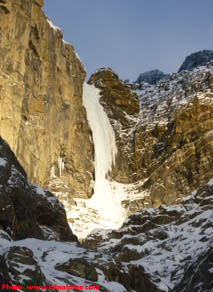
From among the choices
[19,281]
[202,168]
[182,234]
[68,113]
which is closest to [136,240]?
[182,234]

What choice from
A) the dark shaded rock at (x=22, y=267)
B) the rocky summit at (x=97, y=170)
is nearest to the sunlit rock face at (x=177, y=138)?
the rocky summit at (x=97, y=170)

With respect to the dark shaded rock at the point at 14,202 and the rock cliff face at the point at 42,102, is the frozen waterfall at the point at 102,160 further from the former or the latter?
the dark shaded rock at the point at 14,202

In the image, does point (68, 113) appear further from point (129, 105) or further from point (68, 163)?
point (129, 105)

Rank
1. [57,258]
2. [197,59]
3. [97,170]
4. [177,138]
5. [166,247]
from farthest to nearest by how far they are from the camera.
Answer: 1. [197,59]
2. [97,170]
3. [177,138]
4. [166,247]
5. [57,258]

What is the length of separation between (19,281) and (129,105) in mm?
65712

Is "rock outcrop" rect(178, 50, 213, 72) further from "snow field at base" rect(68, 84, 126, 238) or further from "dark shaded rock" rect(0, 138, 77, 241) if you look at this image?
"dark shaded rock" rect(0, 138, 77, 241)

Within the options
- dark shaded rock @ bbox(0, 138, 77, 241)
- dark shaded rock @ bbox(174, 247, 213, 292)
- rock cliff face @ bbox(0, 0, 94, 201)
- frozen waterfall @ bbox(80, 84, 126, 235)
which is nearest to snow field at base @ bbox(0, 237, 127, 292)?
dark shaded rock @ bbox(0, 138, 77, 241)

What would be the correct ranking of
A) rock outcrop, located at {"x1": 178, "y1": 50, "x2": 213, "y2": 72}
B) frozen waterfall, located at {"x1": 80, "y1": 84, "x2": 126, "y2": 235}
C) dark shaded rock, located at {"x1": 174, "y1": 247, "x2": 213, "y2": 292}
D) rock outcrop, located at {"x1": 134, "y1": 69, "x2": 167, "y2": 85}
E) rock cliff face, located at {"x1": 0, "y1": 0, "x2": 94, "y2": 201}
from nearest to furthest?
dark shaded rock, located at {"x1": 174, "y1": 247, "x2": 213, "y2": 292} < rock cliff face, located at {"x1": 0, "y1": 0, "x2": 94, "y2": 201} < frozen waterfall, located at {"x1": 80, "y1": 84, "x2": 126, "y2": 235} < rock outcrop, located at {"x1": 178, "y1": 50, "x2": 213, "y2": 72} < rock outcrop, located at {"x1": 134, "y1": 69, "x2": 167, "y2": 85}

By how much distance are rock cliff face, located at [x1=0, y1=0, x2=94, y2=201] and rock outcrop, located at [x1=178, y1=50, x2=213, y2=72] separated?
62153 millimetres

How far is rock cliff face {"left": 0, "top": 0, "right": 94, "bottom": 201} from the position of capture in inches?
2062

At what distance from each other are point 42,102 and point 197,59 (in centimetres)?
7788

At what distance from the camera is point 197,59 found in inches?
5054

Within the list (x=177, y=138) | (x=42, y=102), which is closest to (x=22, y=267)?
(x=42, y=102)

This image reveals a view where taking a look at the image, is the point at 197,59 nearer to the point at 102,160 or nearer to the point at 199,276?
the point at 102,160
